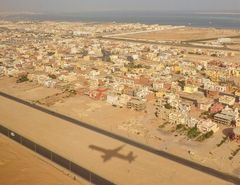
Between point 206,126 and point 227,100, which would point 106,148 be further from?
point 227,100

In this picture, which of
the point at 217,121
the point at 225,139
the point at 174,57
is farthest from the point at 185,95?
the point at 174,57

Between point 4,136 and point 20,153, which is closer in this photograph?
point 20,153

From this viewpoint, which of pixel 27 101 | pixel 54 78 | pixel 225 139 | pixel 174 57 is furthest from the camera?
pixel 174 57

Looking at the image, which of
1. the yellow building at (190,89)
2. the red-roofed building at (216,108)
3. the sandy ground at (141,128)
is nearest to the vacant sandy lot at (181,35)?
the yellow building at (190,89)

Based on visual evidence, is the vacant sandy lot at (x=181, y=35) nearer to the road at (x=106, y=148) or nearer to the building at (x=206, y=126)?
the building at (x=206, y=126)

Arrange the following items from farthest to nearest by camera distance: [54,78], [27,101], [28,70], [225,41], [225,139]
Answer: [225,41]
[28,70]
[54,78]
[27,101]
[225,139]

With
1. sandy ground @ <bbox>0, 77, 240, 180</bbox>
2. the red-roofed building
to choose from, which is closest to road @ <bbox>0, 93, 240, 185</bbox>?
sandy ground @ <bbox>0, 77, 240, 180</bbox>

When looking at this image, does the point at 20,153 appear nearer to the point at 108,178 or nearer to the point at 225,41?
the point at 108,178
